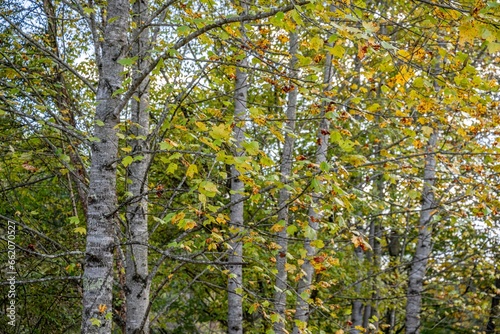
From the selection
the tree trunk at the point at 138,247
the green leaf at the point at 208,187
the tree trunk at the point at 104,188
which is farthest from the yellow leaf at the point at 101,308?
the green leaf at the point at 208,187

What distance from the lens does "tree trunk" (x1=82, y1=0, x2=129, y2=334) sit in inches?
122

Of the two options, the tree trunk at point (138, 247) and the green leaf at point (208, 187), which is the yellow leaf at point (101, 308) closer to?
the tree trunk at point (138, 247)

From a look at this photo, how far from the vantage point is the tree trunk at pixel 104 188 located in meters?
3.11

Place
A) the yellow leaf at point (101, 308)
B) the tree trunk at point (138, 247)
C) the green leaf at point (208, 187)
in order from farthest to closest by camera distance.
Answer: the tree trunk at point (138, 247) < the yellow leaf at point (101, 308) < the green leaf at point (208, 187)

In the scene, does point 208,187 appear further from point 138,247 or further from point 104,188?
point 138,247

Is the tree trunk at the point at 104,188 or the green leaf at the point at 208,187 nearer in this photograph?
the green leaf at the point at 208,187

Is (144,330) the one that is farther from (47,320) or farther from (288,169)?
(47,320)

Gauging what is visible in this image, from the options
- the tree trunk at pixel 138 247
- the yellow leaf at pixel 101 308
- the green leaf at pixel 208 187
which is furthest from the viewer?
the tree trunk at pixel 138 247

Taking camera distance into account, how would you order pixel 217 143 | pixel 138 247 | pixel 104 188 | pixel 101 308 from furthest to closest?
pixel 138 247 < pixel 104 188 < pixel 101 308 < pixel 217 143

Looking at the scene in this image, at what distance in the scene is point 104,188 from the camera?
3227 mm

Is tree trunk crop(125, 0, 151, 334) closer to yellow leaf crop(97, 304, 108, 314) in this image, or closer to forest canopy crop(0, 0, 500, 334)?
forest canopy crop(0, 0, 500, 334)

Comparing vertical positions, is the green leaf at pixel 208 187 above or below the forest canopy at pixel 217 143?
below

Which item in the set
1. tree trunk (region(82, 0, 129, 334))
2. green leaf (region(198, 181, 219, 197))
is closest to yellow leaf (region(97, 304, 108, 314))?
tree trunk (region(82, 0, 129, 334))

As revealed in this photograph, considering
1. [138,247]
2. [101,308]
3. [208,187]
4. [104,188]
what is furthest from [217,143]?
[138,247]
